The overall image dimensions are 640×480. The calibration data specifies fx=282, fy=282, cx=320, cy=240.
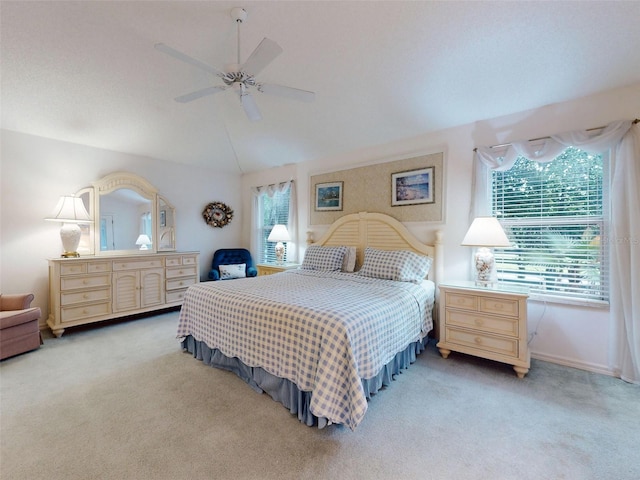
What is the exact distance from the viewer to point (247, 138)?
4.43 meters

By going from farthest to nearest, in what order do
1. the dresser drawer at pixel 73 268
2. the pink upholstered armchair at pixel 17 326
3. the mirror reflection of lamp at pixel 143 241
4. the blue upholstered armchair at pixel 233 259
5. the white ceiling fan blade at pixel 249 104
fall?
the blue upholstered armchair at pixel 233 259 < the mirror reflection of lamp at pixel 143 241 < the dresser drawer at pixel 73 268 < the pink upholstered armchair at pixel 17 326 < the white ceiling fan blade at pixel 249 104

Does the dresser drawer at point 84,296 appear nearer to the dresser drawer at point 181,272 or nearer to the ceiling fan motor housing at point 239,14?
the dresser drawer at point 181,272

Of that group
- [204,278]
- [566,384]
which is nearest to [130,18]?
[204,278]

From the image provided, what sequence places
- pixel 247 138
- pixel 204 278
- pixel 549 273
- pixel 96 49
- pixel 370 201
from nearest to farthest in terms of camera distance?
pixel 96 49
pixel 549 273
pixel 370 201
pixel 247 138
pixel 204 278

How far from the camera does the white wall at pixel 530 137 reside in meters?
2.53

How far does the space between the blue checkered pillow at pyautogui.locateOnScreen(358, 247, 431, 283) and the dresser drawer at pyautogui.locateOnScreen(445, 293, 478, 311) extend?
14.8 inches

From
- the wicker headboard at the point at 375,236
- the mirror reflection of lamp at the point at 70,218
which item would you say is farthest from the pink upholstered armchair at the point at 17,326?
the wicker headboard at the point at 375,236

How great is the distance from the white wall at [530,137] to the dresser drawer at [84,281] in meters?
3.95

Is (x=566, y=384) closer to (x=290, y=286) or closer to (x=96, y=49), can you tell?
(x=290, y=286)

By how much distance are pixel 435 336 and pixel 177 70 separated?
412 cm

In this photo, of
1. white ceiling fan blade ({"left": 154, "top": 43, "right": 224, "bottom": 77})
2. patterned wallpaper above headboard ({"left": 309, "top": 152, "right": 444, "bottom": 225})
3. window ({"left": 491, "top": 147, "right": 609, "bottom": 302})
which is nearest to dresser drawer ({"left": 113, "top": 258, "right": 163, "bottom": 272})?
patterned wallpaper above headboard ({"left": 309, "top": 152, "right": 444, "bottom": 225})

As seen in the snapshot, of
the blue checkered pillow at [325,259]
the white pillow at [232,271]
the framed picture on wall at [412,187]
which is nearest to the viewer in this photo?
the framed picture on wall at [412,187]

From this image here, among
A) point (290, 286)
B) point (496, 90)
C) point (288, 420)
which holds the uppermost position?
point (496, 90)

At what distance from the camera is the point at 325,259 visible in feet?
12.6
